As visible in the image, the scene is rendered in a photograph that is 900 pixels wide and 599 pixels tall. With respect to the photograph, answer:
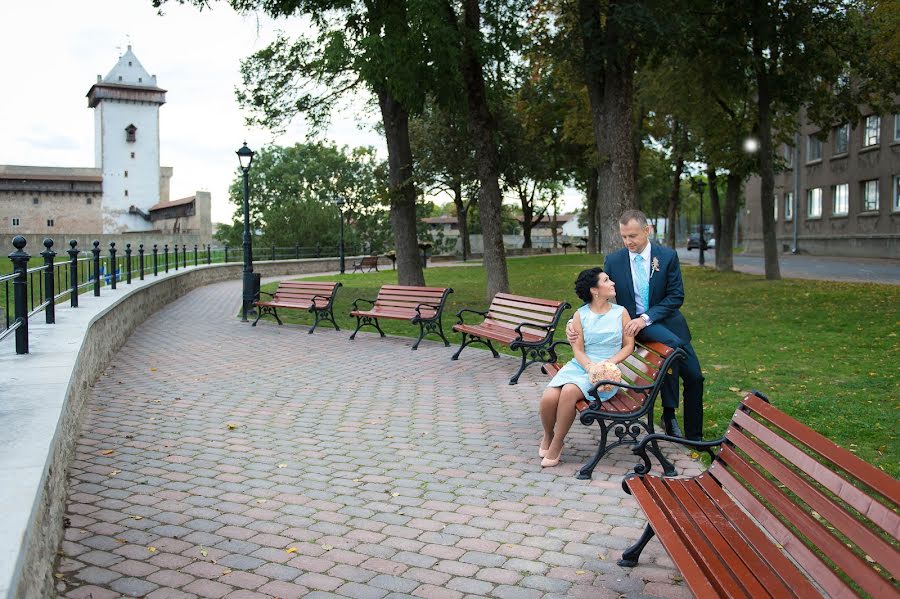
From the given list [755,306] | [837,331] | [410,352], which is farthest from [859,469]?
[755,306]

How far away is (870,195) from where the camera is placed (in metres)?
38.0

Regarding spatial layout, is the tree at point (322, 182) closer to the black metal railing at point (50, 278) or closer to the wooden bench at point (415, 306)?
the black metal railing at point (50, 278)

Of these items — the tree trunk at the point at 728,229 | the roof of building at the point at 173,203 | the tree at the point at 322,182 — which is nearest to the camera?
the tree trunk at the point at 728,229

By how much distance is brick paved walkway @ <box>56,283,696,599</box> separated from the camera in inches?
152

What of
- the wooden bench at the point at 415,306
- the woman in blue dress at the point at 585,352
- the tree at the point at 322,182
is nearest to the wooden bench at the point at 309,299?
the wooden bench at the point at 415,306

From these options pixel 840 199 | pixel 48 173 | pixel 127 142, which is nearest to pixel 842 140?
pixel 840 199

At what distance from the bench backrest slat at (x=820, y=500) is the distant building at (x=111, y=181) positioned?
73.3 meters

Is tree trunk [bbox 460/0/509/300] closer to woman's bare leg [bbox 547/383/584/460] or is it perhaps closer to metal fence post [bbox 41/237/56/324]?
metal fence post [bbox 41/237/56/324]

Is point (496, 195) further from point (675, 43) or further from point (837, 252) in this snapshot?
point (837, 252)

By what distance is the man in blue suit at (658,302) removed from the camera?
603 cm

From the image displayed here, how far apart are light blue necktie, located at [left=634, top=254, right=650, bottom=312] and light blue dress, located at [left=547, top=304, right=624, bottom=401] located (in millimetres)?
334

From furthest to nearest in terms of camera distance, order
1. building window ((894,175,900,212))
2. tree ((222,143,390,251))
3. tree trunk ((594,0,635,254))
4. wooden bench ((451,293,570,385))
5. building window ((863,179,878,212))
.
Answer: tree ((222,143,390,251)), building window ((863,179,878,212)), building window ((894,175,900,212)), tree trunk ((594,0,635,254)), wooden bench ((451,293,570,385))

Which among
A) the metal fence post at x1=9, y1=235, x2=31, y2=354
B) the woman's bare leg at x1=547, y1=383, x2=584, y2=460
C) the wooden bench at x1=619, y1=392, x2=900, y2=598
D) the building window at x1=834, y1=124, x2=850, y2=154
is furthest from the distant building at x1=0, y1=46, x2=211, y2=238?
the wooden bench at x1=619, y1=392, x2=900, y2=598

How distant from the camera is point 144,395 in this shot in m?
8.48
